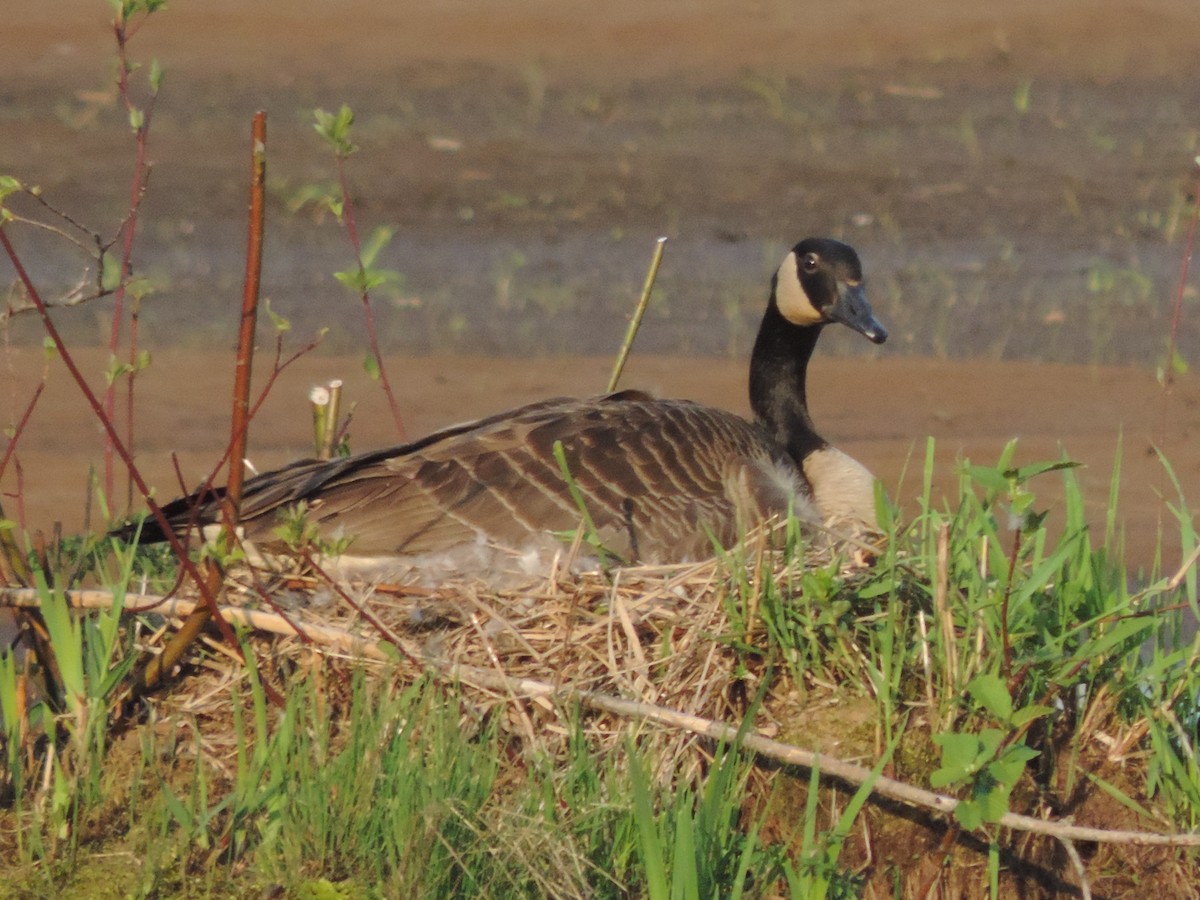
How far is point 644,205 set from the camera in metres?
12.1

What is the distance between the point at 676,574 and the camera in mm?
4184

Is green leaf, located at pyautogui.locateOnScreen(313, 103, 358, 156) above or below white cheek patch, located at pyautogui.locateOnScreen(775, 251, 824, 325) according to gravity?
above

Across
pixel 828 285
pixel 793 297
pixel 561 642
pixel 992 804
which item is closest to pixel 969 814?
pixel 992 804

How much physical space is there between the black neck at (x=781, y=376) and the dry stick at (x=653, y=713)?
2529 millimetres

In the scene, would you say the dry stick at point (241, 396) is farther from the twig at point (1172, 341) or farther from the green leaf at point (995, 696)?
the twig at point (1172, 341)

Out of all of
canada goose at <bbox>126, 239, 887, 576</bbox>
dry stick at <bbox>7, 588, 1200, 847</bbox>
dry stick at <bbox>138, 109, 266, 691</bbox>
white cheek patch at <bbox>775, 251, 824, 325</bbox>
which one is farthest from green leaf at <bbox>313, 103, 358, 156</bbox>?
white cheek patch at <bbox>775, 251, 824, 325</bbox>

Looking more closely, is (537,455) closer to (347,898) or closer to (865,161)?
(347,898)

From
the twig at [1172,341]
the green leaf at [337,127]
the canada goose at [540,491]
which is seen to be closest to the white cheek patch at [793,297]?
the canada goose at [540,491]

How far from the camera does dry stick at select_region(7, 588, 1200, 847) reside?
3297 millimetres

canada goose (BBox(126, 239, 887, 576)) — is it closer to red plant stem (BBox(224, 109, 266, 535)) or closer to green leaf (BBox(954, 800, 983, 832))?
red plant stem (BBox(224, 109, 266, 535))

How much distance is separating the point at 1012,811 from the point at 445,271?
7.69 m

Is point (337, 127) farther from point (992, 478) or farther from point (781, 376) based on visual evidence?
point (781, 376)

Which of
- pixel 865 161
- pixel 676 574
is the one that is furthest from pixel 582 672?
pixel 865 161

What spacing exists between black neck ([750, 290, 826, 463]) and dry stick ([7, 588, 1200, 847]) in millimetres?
2529
